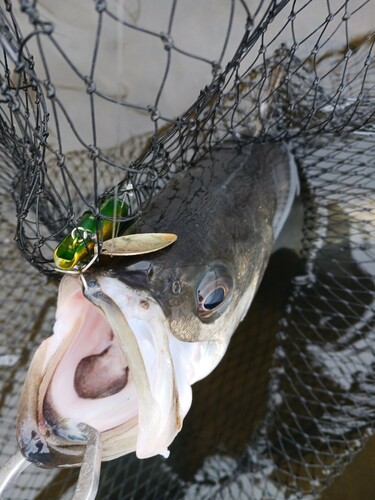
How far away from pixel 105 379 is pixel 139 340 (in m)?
0.31

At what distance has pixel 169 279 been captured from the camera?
5.21 ft

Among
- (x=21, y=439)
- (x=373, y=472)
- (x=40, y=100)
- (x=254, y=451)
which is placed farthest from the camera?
(x=254, y=451)

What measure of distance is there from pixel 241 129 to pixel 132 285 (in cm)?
139

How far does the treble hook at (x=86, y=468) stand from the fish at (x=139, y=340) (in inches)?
1.5

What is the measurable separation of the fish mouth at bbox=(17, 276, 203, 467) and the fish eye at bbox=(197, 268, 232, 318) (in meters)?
0.12

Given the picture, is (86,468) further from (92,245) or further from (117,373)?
(92,245)

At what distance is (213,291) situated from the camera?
1.75 m

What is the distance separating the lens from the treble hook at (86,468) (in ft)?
4.83

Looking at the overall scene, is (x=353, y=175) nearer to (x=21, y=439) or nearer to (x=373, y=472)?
(x=373, y=472)

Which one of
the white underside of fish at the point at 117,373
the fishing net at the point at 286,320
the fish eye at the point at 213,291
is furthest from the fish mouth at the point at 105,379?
the fishing net at the point at 286,320

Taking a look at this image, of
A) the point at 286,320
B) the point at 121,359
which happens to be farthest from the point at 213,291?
the point at 286,320

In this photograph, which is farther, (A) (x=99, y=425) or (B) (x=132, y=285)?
(A) (x=99, y=425)

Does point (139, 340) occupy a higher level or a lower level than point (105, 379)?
higher

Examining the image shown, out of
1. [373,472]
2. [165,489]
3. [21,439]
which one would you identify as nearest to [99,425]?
[21,439]
